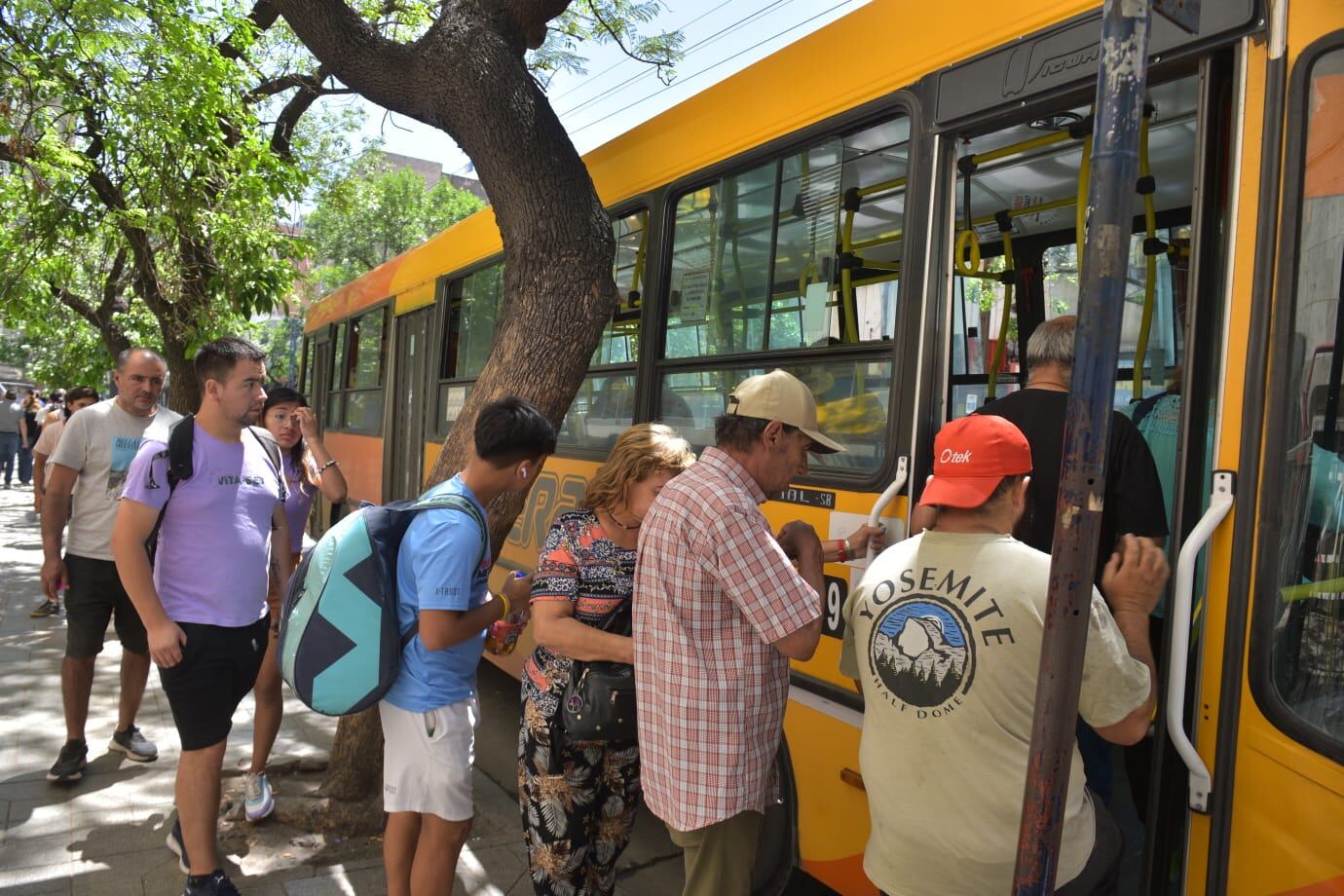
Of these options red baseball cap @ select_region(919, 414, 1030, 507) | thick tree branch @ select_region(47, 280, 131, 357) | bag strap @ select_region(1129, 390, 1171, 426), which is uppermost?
thick tree branch @ select_region(47, 280, 131, 357)

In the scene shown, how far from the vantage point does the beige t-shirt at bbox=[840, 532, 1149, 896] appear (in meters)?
1.80

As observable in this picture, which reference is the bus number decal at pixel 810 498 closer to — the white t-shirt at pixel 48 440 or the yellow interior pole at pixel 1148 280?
the yellow interior pole at pixel 1148 280

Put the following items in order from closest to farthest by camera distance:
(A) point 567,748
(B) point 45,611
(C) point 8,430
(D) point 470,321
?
(A) point 567,748 → (D) point 470,321 → (B) point 45,611 → (C) point 8,430

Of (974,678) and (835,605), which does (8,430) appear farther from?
(974,678)

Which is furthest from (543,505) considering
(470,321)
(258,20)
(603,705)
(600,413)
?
(258,20)

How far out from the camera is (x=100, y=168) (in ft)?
25.6

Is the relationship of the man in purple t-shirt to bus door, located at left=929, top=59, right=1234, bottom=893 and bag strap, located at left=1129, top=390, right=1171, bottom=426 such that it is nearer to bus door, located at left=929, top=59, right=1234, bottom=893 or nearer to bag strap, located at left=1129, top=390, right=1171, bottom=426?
bus door, located at left=929, top=59, right=1234, bottom=893

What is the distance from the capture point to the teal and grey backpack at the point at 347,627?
103 inches

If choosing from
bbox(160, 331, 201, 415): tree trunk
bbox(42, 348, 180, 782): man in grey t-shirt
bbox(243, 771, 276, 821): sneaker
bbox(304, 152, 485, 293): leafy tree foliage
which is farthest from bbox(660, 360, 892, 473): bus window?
bbox(304, 152, 485, 293): leafy tree foliage

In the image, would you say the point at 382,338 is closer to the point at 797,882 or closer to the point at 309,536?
the point at 309,536

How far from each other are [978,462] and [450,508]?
1.38m

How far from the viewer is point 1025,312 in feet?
16.1

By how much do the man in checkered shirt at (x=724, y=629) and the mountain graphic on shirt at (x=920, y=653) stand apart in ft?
0.76

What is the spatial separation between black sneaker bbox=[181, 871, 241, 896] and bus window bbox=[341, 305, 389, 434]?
5699 mm
